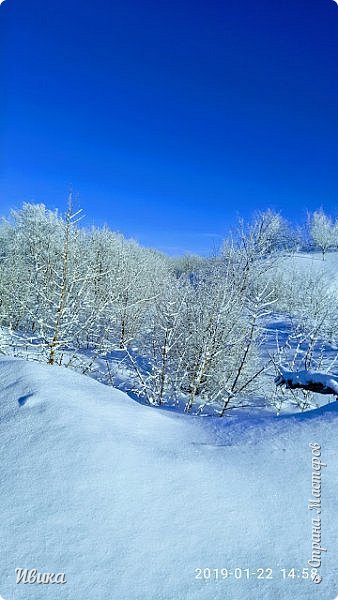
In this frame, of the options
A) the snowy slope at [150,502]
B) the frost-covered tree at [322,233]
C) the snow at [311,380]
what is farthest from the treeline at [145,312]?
the frost-covered tree at [322,233]

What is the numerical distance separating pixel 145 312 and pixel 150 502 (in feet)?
44.0

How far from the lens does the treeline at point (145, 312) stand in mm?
8102

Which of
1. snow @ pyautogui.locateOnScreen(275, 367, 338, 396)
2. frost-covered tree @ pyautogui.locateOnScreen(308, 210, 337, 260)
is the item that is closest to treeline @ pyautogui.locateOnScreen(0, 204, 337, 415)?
snow @ pyautogui.locateOnScreen(275, 367, 338, 396)

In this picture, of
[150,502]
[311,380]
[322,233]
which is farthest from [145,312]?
[322,233]

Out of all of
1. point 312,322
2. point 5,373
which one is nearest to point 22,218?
point 312,322

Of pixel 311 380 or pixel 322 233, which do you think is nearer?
pixel 311 380

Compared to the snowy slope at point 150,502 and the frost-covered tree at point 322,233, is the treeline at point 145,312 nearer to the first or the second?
the snowy slope at point 150,502

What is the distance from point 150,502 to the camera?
6.44 ft

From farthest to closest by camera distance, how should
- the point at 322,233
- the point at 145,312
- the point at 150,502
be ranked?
the point at 322,233 → the point at 145,312 → the point at 150,502

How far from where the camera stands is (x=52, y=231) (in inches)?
942

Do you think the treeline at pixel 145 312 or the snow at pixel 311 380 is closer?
the snow at pixel 311 380

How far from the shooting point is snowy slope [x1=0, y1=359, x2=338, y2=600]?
5.26ft

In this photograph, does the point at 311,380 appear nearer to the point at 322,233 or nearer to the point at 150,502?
the point at 150,502

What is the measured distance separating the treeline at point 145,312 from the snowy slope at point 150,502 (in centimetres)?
364
